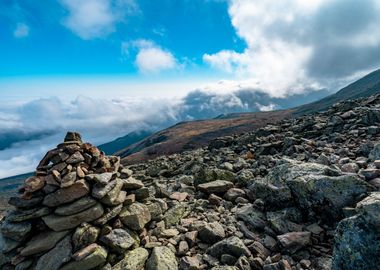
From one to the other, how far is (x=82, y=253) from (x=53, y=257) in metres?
1.40

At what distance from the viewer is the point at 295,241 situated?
39.2 feet

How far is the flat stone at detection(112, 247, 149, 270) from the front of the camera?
11.9 m

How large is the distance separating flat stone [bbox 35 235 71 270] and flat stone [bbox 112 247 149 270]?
81.5 inches

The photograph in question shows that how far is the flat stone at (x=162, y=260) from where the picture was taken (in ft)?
38.9

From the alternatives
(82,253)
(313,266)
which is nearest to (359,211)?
(313,266)

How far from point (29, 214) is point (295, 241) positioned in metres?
11.2

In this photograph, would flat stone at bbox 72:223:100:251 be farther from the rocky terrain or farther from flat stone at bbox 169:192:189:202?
flat stone at bbox 169:192:189:202

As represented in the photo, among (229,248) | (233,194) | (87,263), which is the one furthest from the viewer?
(233,194)

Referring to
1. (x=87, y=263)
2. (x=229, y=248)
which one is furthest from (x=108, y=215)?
(x=229, y=248)

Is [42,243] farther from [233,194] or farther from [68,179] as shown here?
[233,194]

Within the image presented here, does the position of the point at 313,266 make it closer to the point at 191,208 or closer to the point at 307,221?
the point at 307,221

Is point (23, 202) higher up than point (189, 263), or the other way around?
point (23, 202)

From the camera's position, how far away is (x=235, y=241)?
41.3 ft

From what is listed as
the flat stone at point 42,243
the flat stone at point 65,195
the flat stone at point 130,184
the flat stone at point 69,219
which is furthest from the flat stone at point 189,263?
the flat stone at point 65,195
